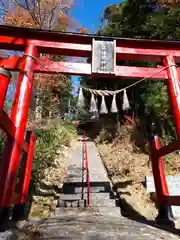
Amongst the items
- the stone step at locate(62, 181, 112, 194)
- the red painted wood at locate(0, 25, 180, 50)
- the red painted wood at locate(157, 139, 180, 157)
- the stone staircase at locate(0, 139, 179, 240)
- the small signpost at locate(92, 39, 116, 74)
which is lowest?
the stone staircase at locate(0, 139, 179, 240)

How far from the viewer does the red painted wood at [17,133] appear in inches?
111

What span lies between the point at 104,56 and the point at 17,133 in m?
2.54

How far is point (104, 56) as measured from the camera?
14.1 ft

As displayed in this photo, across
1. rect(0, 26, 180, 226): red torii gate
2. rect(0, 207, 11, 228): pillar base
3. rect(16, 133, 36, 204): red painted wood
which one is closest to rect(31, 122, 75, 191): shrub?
rect(16, 133, 36, 204): red painted wood

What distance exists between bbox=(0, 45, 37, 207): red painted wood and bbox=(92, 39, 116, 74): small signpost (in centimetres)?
134

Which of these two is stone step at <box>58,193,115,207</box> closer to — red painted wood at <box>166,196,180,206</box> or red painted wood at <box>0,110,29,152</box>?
→ red painted wood at <box>166,196,180,206</box>

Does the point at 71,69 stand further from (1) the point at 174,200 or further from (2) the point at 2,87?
(1) the point at 174,200

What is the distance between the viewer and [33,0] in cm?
1069

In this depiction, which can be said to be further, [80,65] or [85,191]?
[85,191]

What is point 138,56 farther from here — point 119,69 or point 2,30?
point 2,30

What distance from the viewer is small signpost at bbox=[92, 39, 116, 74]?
420cm

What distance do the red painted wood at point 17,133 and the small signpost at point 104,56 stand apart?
1.34 m

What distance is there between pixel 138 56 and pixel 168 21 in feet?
17.8

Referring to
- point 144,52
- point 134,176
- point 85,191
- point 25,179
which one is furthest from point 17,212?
point 144,52
